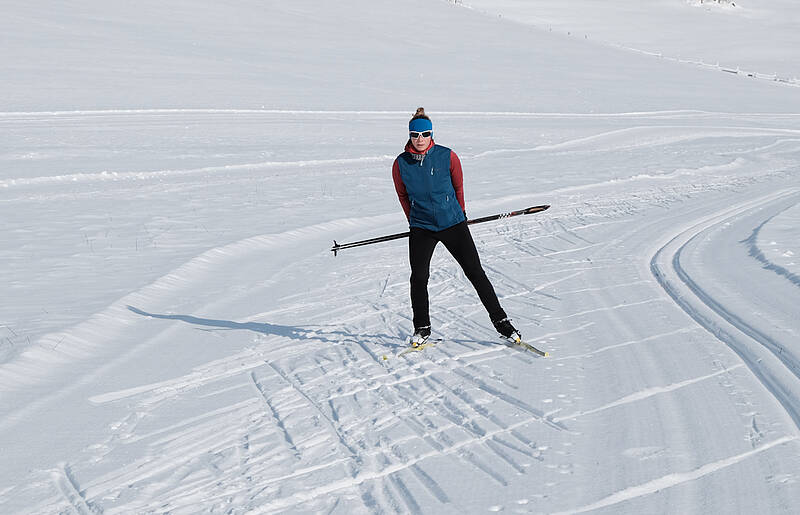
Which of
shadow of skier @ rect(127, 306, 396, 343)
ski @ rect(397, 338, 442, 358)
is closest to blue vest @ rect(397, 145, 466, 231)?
ski @ rect(397, 338, 442, 358)

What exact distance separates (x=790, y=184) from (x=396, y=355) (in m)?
11.6

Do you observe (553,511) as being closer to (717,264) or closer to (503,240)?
(717,264)

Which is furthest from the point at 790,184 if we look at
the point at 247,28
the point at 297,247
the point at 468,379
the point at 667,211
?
the point at 247,28

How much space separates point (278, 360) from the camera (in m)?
5.89

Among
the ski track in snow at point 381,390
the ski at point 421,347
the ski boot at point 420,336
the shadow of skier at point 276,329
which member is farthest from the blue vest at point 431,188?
the shadow of skier at point 276,329

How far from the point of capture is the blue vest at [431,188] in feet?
18.4

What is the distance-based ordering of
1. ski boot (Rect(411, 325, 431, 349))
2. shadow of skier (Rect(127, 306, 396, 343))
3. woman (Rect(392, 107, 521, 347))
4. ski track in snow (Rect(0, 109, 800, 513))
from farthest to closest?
shadow of skier (Rect(127, 306, 396, 343)), ski boot (Rect(411, 325, 431, 349)), woman (Rect(392, 107, 521, 347)), ski track in snow (Rect(0, 109, 800, 513))

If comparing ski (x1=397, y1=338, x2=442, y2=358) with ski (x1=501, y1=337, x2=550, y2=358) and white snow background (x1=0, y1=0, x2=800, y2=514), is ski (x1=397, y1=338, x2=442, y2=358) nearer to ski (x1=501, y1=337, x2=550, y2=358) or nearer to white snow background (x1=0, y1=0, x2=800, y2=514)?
white snow background (x1=0, y1=0, x2=800, y2=514)

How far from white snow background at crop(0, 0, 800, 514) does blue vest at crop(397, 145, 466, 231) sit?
999mm

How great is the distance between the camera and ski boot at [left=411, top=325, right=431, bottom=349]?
5934 mm

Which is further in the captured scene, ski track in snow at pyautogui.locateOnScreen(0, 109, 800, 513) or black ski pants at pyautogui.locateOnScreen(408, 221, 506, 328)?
black ski pants at pyautogui.locateOnScreen(408, 221, 506, 328)

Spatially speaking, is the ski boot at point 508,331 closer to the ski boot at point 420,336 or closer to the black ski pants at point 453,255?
the black ski pants at point 453,255

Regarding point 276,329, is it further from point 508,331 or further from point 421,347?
point 508,331

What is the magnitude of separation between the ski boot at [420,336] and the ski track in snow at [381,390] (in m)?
0.12
